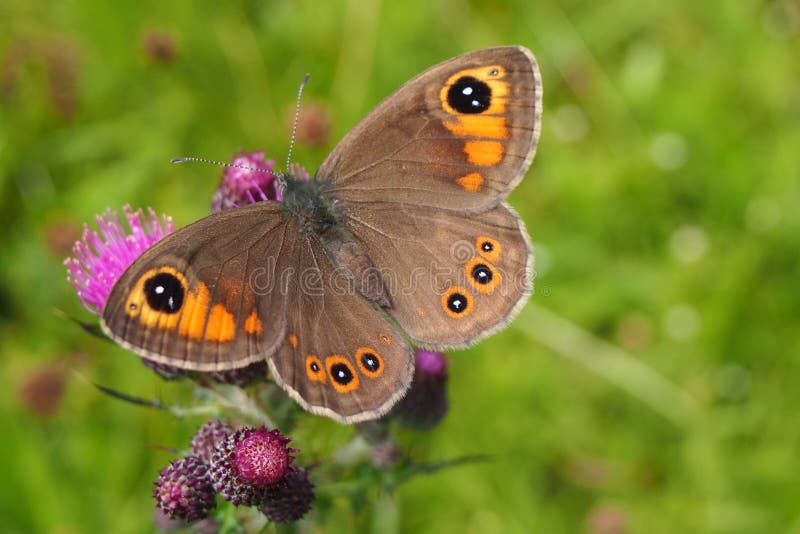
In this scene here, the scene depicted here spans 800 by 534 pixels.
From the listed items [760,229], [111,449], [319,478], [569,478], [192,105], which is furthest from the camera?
[192,105]

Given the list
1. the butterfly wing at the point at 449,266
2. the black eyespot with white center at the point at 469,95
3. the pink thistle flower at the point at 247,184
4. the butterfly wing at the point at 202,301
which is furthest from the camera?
the pink thistle flower at the point at 247,184

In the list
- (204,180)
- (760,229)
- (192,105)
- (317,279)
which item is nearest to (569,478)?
(760,229)

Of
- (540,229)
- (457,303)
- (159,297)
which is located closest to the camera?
(159,297)

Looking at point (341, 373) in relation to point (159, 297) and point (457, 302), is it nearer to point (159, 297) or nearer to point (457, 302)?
point (457, 302)

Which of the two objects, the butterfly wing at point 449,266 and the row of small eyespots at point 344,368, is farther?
the butterfly wing at point 449,266

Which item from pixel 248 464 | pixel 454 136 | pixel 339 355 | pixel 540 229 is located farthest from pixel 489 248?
pixel 540 229

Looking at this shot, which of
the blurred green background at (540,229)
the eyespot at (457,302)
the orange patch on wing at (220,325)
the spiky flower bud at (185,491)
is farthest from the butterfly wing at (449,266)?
the blurred green background at (540,229)

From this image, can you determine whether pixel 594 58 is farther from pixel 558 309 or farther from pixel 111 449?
pixel 111 449

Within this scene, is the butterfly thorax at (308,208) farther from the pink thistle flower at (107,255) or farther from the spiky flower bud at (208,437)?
the spiky flower bud at (208,437)
